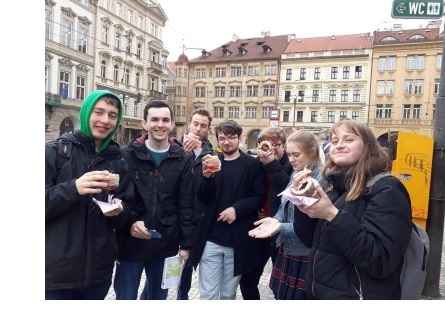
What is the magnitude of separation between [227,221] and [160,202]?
0.44 metres

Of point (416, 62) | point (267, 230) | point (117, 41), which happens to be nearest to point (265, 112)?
point (416, 62)

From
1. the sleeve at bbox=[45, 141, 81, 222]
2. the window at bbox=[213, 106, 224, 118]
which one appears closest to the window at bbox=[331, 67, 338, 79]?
the window at bbox=[213, 106, 224, 118]

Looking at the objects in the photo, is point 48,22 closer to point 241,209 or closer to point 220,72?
point 241,209

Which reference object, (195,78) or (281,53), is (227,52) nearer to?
(195,78)

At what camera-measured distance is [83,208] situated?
51.2 inches

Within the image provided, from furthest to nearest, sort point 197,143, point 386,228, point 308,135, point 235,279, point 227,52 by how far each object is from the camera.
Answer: point 227,52 < point 197,143 < point 235,279 < point 308,135 < point 386,228

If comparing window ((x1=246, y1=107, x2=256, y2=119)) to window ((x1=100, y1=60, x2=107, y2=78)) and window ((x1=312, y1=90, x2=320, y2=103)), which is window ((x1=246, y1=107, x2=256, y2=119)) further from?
window ((x1=100, y1=60, x2=107, y2=78))

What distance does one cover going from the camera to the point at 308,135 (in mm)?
1756

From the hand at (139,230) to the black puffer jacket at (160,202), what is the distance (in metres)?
0.04

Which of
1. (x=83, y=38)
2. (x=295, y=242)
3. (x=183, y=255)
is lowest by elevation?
(x=183, y=255)

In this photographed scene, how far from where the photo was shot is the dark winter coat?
1914 mm

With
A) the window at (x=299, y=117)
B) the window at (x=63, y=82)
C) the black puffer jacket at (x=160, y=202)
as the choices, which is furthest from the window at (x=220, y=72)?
the black puffer jacket at (x=160, y=202)

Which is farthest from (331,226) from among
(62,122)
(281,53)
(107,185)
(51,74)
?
(281,53)
